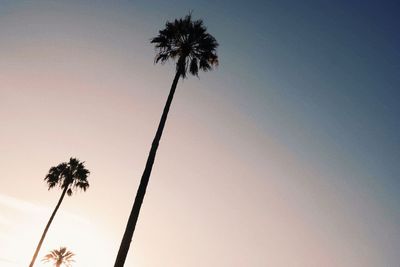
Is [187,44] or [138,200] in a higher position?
[187,44]

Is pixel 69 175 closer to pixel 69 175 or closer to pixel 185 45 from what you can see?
pixel 69 175

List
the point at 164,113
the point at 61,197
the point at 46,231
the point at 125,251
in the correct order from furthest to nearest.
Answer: the point at 61,197
the point at 46,231
the point at 164,113
the point at 125,251

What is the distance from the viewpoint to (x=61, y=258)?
218 feet

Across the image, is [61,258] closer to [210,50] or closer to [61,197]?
[61,197]

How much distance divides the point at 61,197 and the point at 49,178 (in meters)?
4.00

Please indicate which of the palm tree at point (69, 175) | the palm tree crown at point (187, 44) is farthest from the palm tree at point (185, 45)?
the palm tree at point (69, 175)

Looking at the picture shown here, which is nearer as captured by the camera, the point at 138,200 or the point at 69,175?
the point at 138,200

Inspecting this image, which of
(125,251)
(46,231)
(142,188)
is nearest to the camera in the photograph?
(125,251)

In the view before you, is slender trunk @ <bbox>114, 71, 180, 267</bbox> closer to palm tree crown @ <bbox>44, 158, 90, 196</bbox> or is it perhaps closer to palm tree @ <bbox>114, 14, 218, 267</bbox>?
palm tree @ <bbox>114, 14, 218, 267</bbox>

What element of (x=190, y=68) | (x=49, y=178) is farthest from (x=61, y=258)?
(x=190, y=68)

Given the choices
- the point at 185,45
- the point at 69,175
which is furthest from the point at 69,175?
the point at 185,45

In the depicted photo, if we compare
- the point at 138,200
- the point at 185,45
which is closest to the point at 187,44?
the point at 185,45

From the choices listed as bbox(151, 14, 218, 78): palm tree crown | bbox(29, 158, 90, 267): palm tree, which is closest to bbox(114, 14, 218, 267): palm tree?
bbox(151, 14, 218, 78): palm tree crown

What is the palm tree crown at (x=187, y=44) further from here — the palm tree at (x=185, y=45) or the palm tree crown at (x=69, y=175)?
the palm tree crown at (x=69, y=175)
